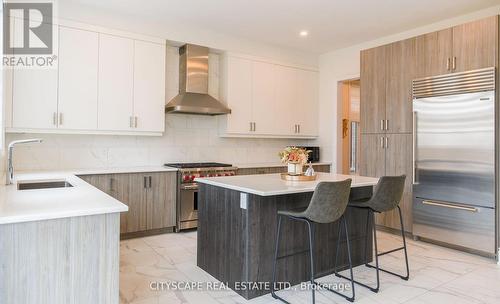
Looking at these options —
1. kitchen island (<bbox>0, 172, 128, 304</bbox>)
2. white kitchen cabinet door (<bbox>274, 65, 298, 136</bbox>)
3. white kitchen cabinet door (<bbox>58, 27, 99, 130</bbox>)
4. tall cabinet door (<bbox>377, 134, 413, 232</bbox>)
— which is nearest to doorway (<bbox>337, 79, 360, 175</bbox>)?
white kitchen cabinet door (<bbox>274, 65, 298, 136</bbox>)

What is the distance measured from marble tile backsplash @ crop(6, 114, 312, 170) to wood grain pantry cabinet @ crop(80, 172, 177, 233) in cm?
58

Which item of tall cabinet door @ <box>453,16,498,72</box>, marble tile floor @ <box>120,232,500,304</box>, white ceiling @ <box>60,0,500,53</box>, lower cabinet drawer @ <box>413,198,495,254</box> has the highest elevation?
white ceiling @ <box>60,0,500,53</box>

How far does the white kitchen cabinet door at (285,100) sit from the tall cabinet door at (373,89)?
1282 millimetres

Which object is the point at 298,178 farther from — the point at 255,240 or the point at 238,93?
the point at 238,93

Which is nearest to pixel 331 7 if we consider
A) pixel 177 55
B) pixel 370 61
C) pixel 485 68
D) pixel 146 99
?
pixel 370 61

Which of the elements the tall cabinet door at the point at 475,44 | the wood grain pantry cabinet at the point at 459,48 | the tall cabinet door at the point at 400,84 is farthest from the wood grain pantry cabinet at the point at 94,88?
the tall cabinet door at the point at 475,44

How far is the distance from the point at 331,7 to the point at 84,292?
12.5 feet

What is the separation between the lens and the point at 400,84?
443cm

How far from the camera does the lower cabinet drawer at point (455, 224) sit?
359cm

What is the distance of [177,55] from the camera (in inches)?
196

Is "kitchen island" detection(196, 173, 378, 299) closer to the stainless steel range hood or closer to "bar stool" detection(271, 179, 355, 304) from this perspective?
"bar stool" detection(271, 179, 355, 304)

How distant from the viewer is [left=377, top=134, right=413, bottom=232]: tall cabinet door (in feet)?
14.2

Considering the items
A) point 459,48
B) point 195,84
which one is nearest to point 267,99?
point 195,84

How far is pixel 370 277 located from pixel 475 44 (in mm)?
2761
